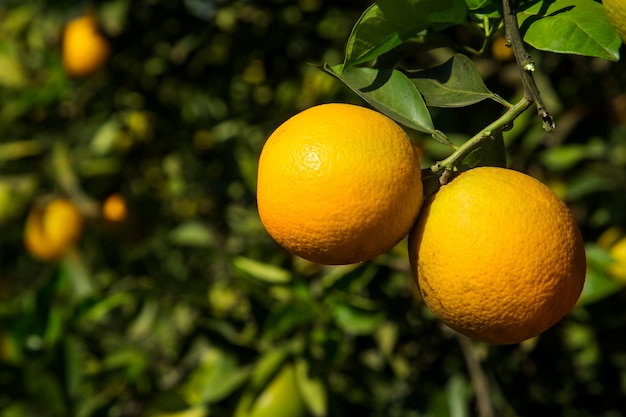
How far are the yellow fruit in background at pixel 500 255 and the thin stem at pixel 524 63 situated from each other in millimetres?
89

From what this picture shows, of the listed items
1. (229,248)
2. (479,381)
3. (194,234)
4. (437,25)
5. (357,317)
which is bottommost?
(229,248)

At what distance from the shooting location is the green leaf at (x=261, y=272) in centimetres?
167

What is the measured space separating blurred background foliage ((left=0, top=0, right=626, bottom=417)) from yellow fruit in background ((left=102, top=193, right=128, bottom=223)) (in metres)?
0.03

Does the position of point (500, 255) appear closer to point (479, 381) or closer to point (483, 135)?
point (483, 135)

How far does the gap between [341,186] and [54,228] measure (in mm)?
1701

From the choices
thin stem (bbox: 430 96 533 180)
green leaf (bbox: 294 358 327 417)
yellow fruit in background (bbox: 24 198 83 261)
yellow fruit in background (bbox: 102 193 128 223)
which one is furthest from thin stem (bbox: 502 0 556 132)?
yellow fruit in background (bbox: 24 198 83 261)

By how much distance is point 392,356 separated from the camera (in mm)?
2082

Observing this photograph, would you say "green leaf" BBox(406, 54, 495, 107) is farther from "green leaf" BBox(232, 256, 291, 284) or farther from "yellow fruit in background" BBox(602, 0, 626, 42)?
"green leaf" BBox(232, 256, 291, 284)

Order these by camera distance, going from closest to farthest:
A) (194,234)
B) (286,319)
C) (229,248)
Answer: (286,319) → (194,234) → (229,248)

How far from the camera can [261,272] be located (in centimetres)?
171

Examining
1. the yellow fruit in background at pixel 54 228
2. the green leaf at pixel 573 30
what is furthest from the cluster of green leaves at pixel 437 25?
the yellow fruit in background at pixel 54 228

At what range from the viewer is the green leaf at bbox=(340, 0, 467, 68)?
0.94 metres

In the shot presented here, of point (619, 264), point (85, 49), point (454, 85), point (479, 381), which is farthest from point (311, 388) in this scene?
point (85, 49)

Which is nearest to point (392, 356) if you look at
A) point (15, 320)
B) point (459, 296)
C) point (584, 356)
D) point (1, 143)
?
point (584, 356)
